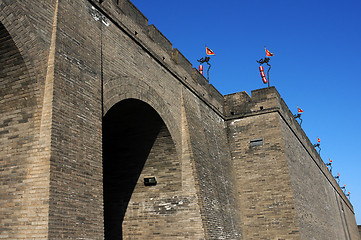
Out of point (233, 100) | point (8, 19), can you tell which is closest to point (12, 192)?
point (8, 19)

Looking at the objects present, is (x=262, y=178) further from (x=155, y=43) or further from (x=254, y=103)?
(x=155, y=43)

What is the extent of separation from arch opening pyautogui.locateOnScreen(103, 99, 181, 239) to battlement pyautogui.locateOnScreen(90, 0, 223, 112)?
202 cm

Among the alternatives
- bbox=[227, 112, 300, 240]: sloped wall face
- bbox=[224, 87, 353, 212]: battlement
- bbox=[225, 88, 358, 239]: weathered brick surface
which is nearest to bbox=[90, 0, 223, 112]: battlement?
bbox=[224, 87, 353, 212]: battlement

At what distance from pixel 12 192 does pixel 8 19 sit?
272 cm

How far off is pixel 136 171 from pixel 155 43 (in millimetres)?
3785

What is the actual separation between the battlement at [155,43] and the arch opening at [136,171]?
2.02 m

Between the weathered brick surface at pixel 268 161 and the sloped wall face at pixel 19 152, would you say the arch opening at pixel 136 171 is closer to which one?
the sloped wall face at pixel 19 152

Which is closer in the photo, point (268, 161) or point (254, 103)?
point (268, 161)

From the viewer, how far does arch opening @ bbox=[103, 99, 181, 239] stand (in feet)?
33.3

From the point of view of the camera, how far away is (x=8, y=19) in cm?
572

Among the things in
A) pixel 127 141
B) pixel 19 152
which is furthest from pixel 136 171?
pixel 19 152

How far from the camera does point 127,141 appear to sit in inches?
417

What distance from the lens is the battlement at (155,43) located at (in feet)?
28.9

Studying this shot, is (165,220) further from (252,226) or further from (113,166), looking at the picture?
(252,226)
